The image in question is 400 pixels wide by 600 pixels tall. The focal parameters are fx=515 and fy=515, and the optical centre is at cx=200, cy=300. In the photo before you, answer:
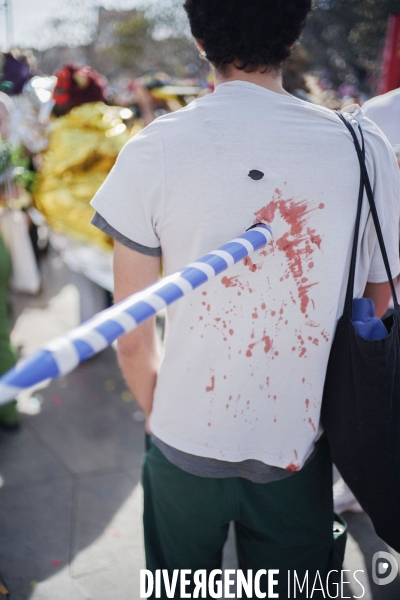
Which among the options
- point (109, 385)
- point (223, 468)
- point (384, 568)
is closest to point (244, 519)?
point (223, 468)

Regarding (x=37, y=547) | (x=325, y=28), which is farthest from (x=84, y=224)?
(x=325, y=28)

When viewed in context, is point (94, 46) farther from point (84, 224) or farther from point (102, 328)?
point (102, 328)

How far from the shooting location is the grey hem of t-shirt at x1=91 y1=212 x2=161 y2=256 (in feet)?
3.69

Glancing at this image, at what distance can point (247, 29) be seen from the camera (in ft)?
3.51

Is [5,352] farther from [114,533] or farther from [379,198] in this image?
[379,198]

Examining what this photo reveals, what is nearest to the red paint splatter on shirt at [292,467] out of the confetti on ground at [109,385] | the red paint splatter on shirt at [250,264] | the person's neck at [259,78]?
the red paint splatter on shirt at [250,264]

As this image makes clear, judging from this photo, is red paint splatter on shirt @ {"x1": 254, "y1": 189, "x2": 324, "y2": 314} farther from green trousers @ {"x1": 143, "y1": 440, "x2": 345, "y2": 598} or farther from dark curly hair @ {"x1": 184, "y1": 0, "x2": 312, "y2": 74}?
green trousers @ {"x1": 143, "y1": 440, "x2": 345, "y2": 598}

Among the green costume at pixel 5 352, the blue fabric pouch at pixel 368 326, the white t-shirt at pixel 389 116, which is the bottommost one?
the green costume at pixel 5 352

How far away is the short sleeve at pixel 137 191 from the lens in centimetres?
106

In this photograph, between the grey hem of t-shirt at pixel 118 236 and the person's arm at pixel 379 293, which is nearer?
the grey hem of t-shirt at pixel 118 236

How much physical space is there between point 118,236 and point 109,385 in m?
2.58

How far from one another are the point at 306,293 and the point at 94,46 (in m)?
23.7

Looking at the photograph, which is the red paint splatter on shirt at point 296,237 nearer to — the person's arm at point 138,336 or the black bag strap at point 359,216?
the black bag strap at point 359,216

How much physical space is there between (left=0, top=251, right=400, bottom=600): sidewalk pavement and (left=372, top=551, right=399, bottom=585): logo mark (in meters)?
0.03
